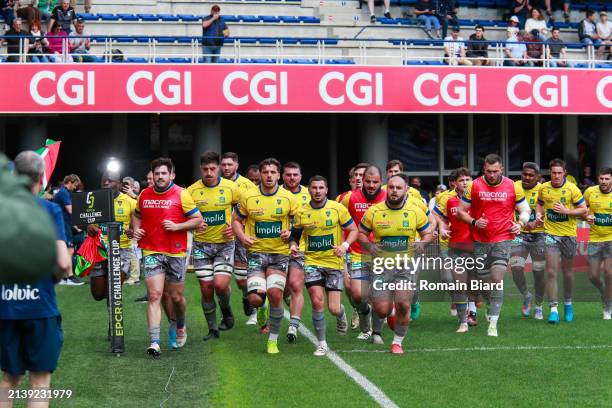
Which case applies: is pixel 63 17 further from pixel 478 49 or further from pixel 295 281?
pixel 295 281

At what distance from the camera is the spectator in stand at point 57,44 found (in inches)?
890

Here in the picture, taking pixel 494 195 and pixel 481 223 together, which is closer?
pixel 481 223

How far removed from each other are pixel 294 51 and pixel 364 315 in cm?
1463

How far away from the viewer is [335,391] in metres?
8.78

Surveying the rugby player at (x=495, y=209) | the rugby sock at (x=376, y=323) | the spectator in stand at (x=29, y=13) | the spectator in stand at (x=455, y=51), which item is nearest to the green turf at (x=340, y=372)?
the rugby sock at (x=376, y=323)

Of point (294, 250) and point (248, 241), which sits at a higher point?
point (248, 241)

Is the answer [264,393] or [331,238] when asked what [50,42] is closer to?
[331,238]

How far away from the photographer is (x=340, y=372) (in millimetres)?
9742

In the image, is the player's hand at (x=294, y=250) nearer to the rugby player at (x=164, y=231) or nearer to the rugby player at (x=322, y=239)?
the rugby player at (x=322, y=239)

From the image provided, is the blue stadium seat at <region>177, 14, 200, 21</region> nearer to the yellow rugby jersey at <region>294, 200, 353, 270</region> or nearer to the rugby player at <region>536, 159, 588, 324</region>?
the rugby player at <region>536, 159, 588, 324</region>

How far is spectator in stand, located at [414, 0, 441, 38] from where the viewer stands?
27406mm

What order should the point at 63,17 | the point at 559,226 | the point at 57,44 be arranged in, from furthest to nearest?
1. the point at 63,17
2. the point at 57,44
3. the point at 559,226

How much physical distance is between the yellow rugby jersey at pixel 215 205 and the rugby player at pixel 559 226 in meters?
4.38

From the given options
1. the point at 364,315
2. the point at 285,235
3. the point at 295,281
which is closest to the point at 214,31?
the point at 364,315
